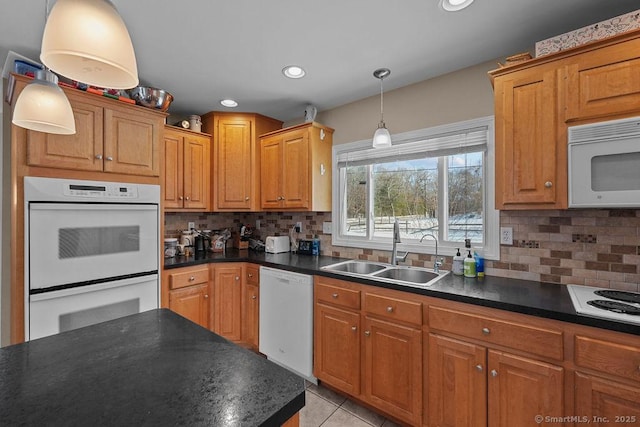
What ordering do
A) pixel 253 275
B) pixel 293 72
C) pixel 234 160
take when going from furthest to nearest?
pixel 234 160 → pixel 253 275 → pixel 293 72

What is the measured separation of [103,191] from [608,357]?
2977 mm

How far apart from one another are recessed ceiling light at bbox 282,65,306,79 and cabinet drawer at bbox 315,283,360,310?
1.64 m

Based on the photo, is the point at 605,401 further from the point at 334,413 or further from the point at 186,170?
the point at 186,170

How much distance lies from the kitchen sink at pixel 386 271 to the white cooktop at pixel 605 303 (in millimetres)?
701

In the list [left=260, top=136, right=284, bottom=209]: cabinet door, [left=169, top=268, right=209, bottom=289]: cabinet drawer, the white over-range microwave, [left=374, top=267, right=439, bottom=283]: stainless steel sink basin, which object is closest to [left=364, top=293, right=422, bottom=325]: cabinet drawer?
[left=374, top=267, right=439, bottom=283]: stainless steel sink basin

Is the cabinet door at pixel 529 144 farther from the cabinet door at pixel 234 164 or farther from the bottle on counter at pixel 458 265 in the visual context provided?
the cabinet door at pixel 234 164

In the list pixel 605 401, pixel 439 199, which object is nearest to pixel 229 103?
pixel 439 199

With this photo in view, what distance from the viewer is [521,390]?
1.40 meters

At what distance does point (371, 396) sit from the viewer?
6.31 ft

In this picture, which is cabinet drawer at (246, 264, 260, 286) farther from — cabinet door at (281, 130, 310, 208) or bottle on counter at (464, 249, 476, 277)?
bottle on counter at (464, 249, 476, 277)

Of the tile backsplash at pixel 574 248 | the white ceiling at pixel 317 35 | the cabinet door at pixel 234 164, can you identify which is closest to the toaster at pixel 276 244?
the cabinet door at pixel 234 164

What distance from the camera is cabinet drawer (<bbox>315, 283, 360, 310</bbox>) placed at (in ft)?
6.59

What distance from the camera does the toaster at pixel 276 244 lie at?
308cm

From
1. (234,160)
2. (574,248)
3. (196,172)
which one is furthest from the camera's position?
(234,160)
